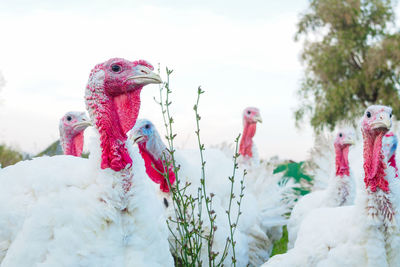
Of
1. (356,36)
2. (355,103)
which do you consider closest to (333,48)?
(356,36)

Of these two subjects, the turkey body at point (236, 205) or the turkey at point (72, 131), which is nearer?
the turkey body at point (236, 205)

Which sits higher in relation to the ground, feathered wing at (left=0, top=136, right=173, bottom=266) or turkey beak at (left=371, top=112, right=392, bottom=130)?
turkey beak at (left=371, top=112, right=392, bottom=130)

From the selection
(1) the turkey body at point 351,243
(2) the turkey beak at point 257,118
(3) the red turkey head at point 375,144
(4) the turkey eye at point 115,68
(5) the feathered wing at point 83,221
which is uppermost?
(2) the turkey beak at point 257,118

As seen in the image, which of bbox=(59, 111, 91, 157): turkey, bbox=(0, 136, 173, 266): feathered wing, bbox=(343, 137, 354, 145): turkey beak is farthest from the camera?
bbox=(343, 137, 354, 145): turkey beak

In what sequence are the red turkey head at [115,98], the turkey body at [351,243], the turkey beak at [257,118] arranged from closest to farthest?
the red turkey head at [115,98], the turkey body at [351,243], the turkey beak at [257,118]

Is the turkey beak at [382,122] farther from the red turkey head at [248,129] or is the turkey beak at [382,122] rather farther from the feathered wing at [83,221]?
the red turkey head at [248,129]

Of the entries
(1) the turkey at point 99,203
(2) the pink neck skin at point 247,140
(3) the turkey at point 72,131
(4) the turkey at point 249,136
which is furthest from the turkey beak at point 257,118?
(1) the turkey at point 99,203

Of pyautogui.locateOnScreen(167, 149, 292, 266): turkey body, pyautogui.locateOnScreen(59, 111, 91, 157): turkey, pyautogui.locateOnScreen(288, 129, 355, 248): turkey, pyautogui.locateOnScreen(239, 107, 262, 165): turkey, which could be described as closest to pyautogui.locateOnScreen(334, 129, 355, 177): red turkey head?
pyautogui.locateOnScreen(288, 129, 355, 248): turkey

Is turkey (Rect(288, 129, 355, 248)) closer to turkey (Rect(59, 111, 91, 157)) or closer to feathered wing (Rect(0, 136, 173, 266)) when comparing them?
turkey (Rect(59, 111, 91, 157))

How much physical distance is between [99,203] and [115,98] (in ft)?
1.99

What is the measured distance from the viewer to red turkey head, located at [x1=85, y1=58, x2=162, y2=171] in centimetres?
244

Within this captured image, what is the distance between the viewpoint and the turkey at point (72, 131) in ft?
16.6

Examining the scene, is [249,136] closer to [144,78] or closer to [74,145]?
[74,145]

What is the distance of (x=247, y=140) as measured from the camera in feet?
26.1
